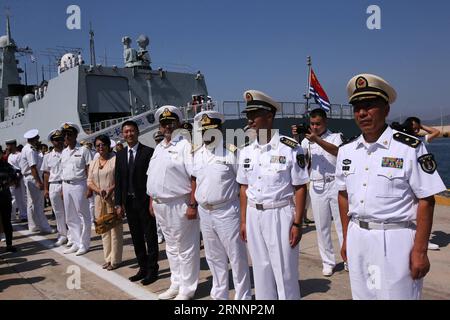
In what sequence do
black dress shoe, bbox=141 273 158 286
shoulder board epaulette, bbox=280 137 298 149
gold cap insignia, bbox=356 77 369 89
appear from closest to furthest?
gold cap insignia, bbox=356 77 369 89
shoulder board epaulette, bbox=280 137 298 149
black dress shoe, bbox=141 273 158 286

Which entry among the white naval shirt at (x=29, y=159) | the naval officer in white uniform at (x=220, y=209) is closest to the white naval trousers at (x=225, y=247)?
the naval officer in white uniform at (x=220, y=209)

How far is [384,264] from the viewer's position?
2131mm

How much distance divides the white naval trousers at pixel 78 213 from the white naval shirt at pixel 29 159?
177 centimetres

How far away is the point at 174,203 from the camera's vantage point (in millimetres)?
3729

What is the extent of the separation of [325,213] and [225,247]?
1.60 m

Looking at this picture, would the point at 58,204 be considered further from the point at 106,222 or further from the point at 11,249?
the point at 106,222

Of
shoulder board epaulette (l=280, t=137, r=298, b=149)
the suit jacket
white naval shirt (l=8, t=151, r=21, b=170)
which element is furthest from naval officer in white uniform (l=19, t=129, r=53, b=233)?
shoulder board epaulette (l=280, t=137, r=298, b=149)

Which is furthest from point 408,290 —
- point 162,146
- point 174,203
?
point 162,146

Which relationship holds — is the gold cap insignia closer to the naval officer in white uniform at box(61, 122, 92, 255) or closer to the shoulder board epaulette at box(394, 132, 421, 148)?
the shoulder board epaulette at box(394, 132, 421, 148)

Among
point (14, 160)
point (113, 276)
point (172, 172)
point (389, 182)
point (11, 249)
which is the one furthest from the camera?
point (14, 160)

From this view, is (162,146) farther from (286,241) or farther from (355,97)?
(355,97)

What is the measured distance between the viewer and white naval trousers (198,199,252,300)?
324 centimetres

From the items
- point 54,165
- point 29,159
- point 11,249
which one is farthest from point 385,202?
point 29,159

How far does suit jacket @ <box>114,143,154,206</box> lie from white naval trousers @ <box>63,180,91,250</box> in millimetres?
1556
